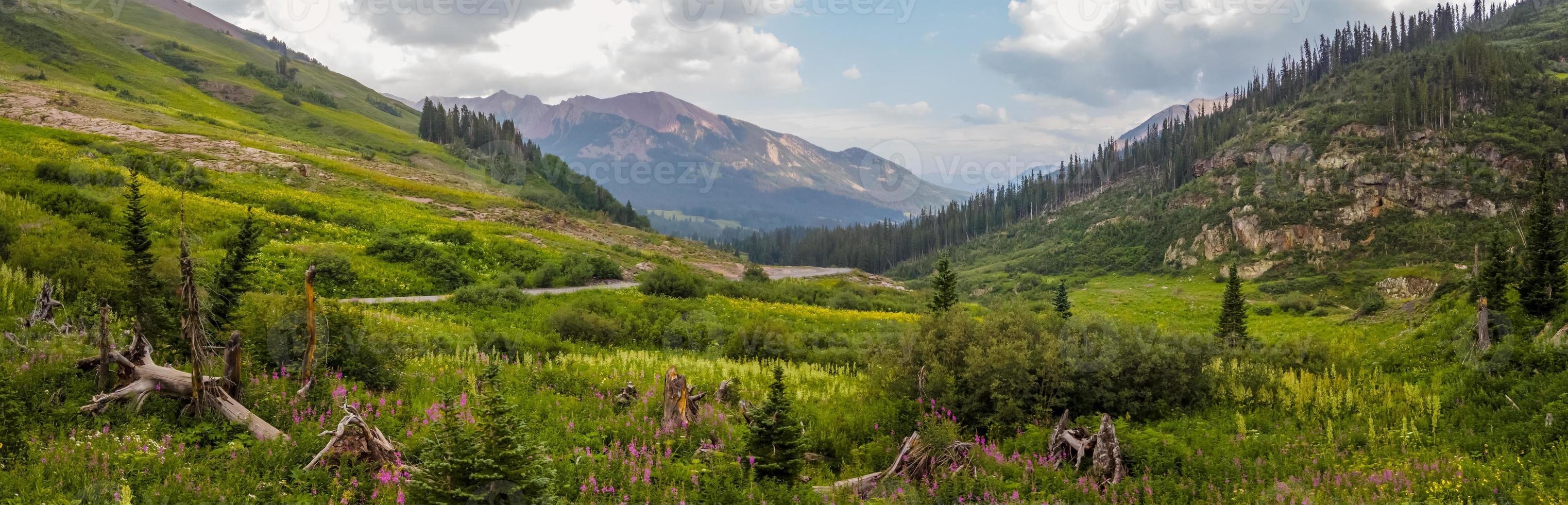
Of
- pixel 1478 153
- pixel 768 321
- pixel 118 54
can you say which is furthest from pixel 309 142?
pixel 1478 153

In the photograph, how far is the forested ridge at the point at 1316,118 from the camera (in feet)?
344

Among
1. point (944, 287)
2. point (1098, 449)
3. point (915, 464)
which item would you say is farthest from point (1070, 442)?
point (944, 287)

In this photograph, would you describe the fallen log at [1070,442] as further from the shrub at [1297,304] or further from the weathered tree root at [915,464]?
the shrub at [1297,304]

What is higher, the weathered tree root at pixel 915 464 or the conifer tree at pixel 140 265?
the conifer tree at pixel 140 265

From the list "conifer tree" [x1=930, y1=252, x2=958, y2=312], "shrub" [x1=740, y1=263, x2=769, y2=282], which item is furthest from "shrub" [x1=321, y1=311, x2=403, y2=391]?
"shrub" [x1=740, y1=263, x2=769, y2=282]

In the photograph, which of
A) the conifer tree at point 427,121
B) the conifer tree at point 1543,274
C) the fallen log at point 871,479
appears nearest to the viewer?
the fallen log at point 871,479

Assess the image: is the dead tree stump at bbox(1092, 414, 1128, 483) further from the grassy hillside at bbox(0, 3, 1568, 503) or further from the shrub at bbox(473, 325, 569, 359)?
the shrub at bbox(473, 325, 569, 359)

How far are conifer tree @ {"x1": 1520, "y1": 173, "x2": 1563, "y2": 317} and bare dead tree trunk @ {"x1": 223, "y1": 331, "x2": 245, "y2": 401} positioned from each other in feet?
67.5

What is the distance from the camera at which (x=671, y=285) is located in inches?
1278

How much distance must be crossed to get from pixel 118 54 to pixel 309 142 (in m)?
58.1

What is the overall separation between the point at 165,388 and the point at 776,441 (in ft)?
21.2

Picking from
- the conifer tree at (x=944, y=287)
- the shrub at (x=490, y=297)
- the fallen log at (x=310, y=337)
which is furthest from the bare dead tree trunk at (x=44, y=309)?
the conifer tree at (x=944, y=287)

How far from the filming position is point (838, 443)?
978 cm

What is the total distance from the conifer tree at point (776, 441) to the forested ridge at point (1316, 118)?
123 metres
